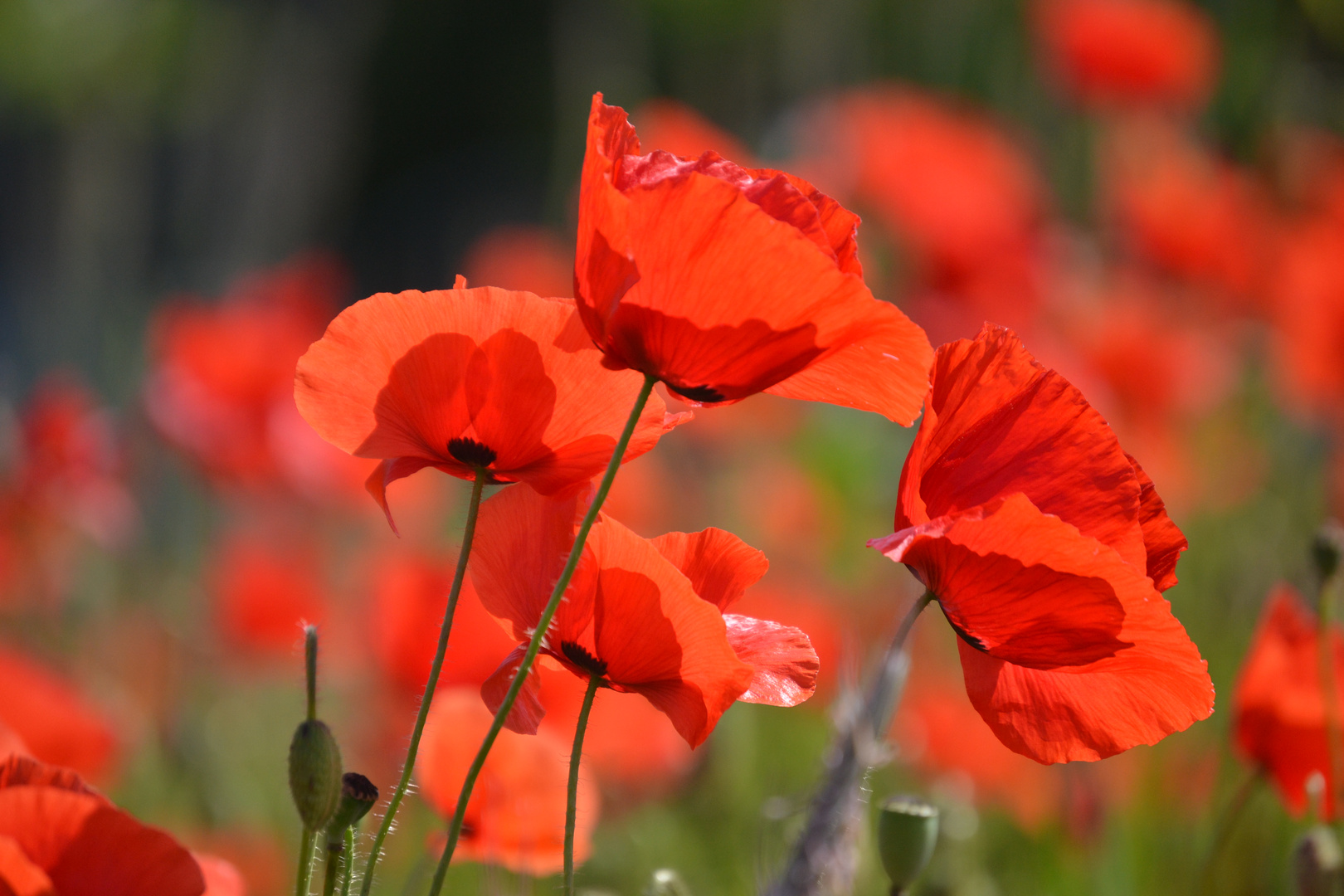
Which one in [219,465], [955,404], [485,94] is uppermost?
[485,94]

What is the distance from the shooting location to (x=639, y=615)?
0.40 m

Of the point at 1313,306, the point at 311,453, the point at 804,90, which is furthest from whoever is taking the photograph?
the point at 804,90

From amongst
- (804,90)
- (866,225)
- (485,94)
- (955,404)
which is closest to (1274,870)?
(955,404)

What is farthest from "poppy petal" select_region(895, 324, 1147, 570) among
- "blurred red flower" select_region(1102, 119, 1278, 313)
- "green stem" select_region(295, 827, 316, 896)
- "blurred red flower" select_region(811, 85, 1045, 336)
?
"blurred red flower" select_region(1102, 119, 1278, 313)

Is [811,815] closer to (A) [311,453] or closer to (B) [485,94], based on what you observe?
(A) [311,453]

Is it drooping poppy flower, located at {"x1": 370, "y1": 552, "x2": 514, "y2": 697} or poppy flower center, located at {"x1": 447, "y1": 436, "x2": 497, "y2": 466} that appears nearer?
poppy flower center, located at {"x1": 447, "y1": 436, "x2": 497, "y2": 466}

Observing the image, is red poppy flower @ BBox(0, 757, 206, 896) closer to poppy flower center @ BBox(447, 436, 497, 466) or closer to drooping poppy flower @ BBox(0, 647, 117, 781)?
poppy flower center @ BBox(447, 436, 497, 466)

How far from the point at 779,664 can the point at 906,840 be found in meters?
0.07

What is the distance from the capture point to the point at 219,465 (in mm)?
1506

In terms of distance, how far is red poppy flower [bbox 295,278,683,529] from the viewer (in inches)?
15.9

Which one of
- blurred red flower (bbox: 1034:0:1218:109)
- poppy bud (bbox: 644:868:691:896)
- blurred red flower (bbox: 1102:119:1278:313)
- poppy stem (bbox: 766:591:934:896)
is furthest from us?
blurred red flower (bbox: 1034:0:1218:109)

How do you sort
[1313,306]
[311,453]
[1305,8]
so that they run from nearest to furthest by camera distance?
1. [311,453]
2. [1313,306]
3. [1305,8]

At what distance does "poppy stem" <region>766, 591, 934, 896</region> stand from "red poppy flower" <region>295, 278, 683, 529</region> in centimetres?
13

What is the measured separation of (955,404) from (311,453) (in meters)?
1.19
